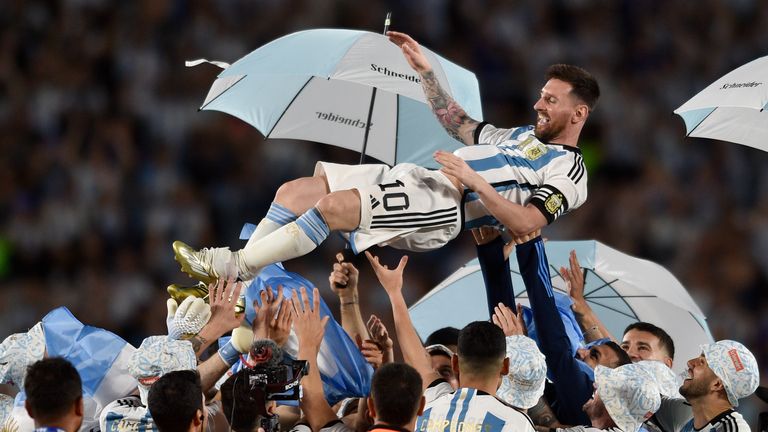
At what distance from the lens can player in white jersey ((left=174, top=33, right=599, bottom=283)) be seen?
558 centimetres

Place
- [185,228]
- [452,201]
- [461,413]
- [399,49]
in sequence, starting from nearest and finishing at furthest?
1. [461,413]
2. [452,201]
3. [399,49]
4. [185,228]

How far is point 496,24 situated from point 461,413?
28.4 ft

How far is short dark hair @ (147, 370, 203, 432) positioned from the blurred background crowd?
5.77 m

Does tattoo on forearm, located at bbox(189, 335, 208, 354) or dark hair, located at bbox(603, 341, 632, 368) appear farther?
dark hair, located at bbox(603, 341, 632, 368)

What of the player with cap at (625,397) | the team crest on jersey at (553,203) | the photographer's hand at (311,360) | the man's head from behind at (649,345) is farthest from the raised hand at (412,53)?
the player with cap at (625,397)

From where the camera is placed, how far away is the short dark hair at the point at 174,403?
13.7 feet

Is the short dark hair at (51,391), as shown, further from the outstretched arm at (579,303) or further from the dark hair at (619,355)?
the outstretched arm at (579,303)

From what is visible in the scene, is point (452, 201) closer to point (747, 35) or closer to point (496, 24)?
point (496, 24)

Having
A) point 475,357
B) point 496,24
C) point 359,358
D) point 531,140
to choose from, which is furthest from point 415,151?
point 496,24

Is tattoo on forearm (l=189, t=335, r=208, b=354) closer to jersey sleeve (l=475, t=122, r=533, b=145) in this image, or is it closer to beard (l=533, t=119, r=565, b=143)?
jersey sleeve (l=475, t=122, r=533, b=145)

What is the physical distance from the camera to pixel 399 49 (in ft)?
22.2

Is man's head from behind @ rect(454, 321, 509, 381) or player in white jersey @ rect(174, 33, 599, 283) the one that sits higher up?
player in white jersey @ rect(174, 33, 599, 283)

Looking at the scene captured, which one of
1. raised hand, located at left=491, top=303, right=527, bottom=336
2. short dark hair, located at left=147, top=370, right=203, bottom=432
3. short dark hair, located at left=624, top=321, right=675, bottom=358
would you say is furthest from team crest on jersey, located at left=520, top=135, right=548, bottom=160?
short dark hair, located at left=147, top=370, right=203, bottom=432

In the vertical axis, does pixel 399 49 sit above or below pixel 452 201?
above
